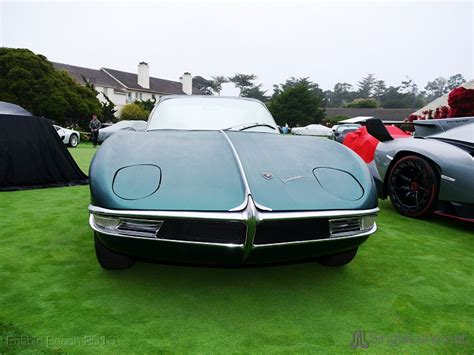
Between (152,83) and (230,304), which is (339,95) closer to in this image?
(152,83)

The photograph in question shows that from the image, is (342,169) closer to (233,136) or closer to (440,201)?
(233,136)

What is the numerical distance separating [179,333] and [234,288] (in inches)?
23.2

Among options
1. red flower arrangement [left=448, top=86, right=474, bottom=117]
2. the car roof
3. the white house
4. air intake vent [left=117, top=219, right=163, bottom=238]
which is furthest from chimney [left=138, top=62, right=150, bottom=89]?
air intake vent [left=117, top=219, right=163, bottom=238]

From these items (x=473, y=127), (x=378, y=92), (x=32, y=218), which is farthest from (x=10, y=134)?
(x=378, y=92)

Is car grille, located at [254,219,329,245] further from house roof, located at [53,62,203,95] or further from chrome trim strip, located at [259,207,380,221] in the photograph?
house roof, located at [53,62,203,95]

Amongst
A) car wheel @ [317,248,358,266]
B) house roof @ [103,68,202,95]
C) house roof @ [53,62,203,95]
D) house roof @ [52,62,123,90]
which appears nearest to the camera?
car wheel @ [317,248,358,266]

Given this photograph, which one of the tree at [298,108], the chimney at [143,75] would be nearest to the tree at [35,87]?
the chimney at [143,75]

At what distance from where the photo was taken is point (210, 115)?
3297 millimetres

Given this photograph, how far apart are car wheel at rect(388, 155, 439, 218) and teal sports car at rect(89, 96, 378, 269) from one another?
1.89 meters

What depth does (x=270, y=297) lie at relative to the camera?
87.7 inches

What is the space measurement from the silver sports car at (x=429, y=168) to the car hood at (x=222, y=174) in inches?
69.8

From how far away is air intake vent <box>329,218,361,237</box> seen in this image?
2037mm

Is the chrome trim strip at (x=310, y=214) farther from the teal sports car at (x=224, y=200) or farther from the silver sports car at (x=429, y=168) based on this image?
the silver sports car at (x=429, y=168)

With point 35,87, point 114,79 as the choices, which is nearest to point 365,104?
point 114,79
